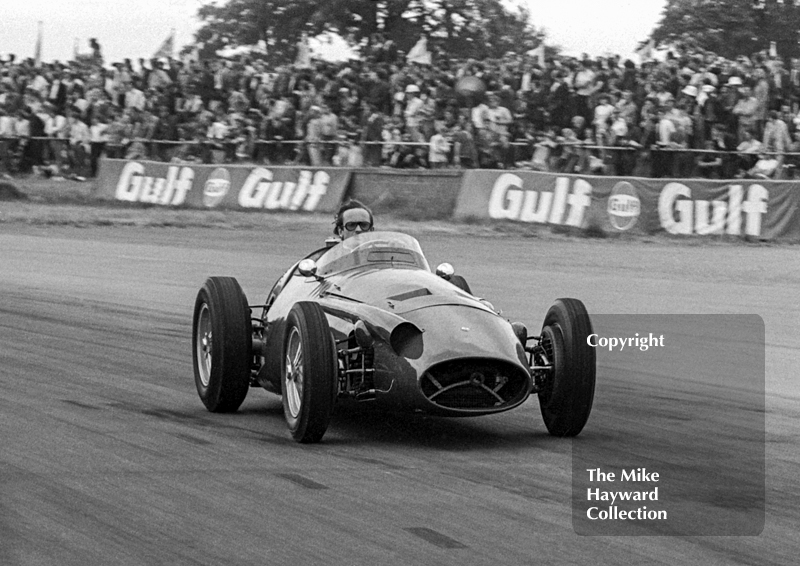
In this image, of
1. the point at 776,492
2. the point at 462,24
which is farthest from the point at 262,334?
the point at 462,24

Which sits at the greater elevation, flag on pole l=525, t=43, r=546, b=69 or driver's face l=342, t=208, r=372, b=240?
flag on pole l=525, t=43, r=546, b=69

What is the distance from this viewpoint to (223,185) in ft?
89.6

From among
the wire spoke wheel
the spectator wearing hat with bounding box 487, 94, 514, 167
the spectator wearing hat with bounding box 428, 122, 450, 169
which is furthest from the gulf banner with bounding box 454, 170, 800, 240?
the wire spoke wheel

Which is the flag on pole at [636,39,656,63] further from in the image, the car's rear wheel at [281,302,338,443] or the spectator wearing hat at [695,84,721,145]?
the car's rear wheel at [281,302,338,443]

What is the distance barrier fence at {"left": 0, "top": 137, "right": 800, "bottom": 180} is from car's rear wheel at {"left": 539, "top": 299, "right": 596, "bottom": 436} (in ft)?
51.0

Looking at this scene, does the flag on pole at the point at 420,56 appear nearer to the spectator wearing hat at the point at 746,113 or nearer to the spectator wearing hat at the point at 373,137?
the spectator wearing hat at the point at 373,137

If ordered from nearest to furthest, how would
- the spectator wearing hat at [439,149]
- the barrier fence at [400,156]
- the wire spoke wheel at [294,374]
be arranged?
1. the wire spoke wheel at [294,374]
2. the barrier fence at [400,156]
3. the spectator wearing hat at [439,149]

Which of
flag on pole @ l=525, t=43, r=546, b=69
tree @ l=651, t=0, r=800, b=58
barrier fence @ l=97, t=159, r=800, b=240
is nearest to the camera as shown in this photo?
barrier fence @ l=97, t=159, r=800, b=240

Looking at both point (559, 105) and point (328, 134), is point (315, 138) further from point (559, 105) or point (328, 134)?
point (559, 105)

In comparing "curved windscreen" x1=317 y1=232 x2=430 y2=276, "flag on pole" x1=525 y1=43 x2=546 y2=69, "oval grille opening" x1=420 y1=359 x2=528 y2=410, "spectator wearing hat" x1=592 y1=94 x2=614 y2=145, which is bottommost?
"oval grille opening" x1=420 y1=359 x2=528 y2=410

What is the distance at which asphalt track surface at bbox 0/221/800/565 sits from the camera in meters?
5.06

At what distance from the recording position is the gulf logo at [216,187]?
27.3 meters

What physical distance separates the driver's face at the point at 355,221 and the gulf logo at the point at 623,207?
1403 centimetres

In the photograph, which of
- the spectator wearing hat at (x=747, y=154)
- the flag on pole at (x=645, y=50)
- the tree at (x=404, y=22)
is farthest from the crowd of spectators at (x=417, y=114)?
the tree at (x=404, y=22)
